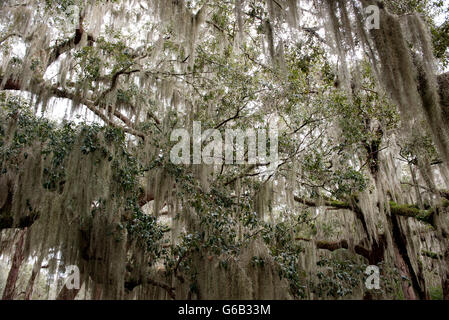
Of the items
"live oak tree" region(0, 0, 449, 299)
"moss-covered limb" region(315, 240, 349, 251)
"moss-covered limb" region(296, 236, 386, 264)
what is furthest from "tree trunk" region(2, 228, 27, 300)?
"moss-covered limb" region(315, 240, 349, 251)

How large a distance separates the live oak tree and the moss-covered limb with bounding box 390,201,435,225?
28 mm

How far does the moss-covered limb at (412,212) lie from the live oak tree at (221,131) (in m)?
0.03

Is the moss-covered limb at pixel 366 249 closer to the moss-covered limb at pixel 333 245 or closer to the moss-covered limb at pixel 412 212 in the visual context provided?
the moss-covered limb at pixel 333 245

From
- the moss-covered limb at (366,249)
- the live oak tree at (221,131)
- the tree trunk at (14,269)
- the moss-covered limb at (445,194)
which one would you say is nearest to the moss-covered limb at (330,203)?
the live oak tree at (221,131)

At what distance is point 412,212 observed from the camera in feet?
18.6

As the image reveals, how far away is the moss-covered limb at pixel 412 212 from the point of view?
523 centimetres

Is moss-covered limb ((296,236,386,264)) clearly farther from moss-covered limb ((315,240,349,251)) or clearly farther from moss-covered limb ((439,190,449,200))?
moss-covered limb ((439,190,449,200))

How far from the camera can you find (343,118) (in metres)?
5.10

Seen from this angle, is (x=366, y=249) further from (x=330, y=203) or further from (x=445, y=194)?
(x=445, y=194)

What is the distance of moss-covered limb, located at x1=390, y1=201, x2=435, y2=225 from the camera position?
5.23m
